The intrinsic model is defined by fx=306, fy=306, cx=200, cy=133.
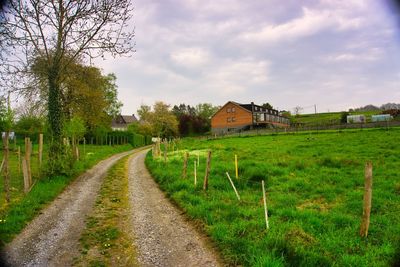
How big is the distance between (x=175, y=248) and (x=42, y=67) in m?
16.8

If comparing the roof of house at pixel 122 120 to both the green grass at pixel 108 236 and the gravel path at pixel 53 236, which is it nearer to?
the gravel path at pixel 53 236

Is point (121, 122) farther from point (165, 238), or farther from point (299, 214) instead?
point (299, 214)

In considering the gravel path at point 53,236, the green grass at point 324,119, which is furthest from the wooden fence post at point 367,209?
the green grass at point 324,119

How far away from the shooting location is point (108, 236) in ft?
26.5

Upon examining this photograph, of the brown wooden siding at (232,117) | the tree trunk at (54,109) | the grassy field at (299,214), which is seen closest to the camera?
the grassy field at (299,214)

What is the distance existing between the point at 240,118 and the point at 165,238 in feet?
235

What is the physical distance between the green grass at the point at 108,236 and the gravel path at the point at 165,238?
282mm

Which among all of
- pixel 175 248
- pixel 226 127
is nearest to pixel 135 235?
pixel 175 248

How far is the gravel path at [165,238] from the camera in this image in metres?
6.71

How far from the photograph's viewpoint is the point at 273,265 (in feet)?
19.1

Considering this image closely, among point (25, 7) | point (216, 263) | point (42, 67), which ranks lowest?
point (216, 263)

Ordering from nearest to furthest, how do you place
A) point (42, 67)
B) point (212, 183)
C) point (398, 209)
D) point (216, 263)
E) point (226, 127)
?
point (216, 263) < point (398, 209) < point (212, 183) < point (42, 67) < point (226, 127)

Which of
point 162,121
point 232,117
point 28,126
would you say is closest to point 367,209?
point 28,126

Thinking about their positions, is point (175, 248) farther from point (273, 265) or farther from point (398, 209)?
point (398, 209)
